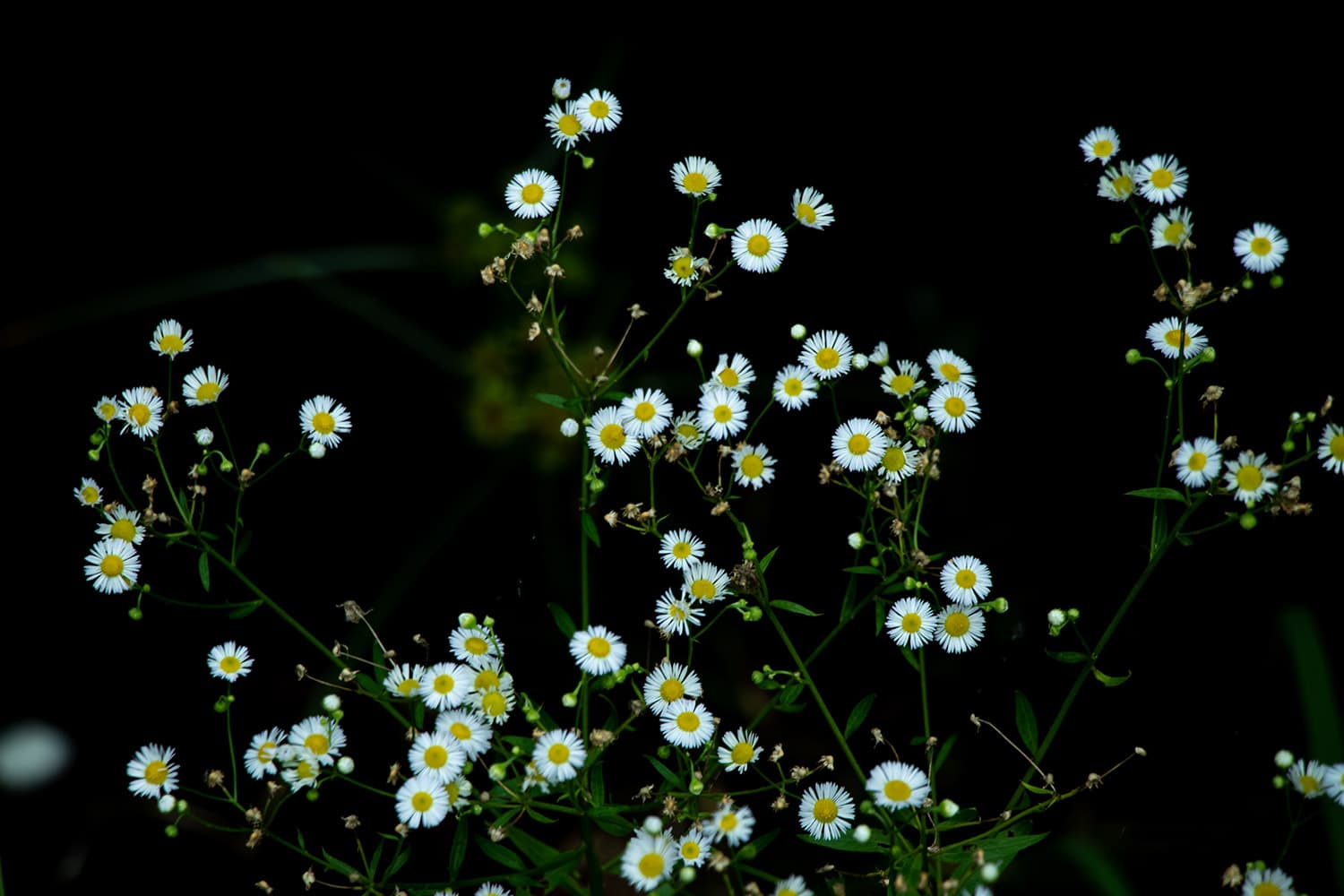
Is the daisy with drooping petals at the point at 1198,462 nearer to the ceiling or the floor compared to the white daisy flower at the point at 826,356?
nearer to the floor

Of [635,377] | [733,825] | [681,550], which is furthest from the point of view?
[635,377]

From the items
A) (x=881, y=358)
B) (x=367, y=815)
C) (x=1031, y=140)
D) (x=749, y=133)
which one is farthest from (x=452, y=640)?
(x=1031, y=140)

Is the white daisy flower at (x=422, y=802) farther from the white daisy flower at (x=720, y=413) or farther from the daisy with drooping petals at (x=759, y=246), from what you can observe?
the daisy with drooping petals at (x=759, y=246)

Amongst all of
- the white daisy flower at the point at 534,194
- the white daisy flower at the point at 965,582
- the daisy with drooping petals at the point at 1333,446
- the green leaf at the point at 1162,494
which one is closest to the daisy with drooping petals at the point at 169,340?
the white daisy flower at the point at 534,194

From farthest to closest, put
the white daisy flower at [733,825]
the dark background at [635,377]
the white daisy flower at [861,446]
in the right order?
the dark background at [635,377], the white daisy flower at [861,446], the white daisy flower at [733,825]

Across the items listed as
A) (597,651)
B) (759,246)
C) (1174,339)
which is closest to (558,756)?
(597,651)

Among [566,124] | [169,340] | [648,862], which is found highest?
[566,124]

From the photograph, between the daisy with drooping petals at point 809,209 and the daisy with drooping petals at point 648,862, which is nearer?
the daisy with drooping petals at point 648,862

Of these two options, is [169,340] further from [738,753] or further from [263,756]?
[738,753]
